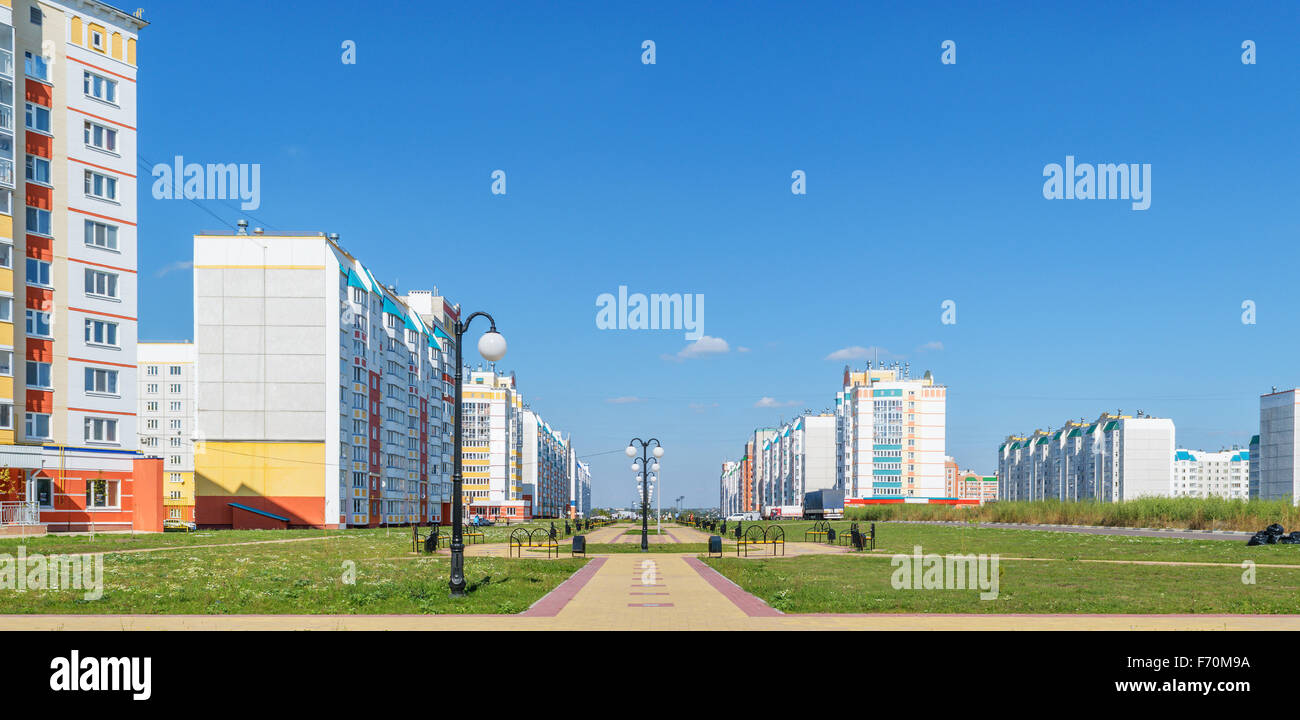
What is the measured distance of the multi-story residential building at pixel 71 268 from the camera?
165ft

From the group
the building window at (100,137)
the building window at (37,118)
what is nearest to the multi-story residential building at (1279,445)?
the building window at (100,137)

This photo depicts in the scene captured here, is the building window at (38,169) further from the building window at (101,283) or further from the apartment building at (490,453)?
the apartment building at (490,453)

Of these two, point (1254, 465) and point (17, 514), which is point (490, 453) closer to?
point (17, 514)

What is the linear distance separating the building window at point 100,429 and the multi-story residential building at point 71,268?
2.6 inches

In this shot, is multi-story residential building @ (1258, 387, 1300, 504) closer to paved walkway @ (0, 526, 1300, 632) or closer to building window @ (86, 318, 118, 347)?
building window @ (86, 318, 118, 347)

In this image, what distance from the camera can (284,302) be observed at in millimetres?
A: 72938

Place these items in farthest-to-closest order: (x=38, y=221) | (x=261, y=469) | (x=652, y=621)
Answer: (x=261, y=469), (x=38, y=221), (x=652, y=621)

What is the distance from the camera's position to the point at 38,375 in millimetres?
51844

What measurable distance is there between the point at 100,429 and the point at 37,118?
16.3 m

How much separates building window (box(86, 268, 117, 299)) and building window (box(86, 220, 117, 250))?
1.45 meters

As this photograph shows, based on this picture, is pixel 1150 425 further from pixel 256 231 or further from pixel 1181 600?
pixel 1181 600

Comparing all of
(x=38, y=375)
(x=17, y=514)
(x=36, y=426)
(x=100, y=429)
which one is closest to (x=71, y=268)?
(x=38, y=375)
